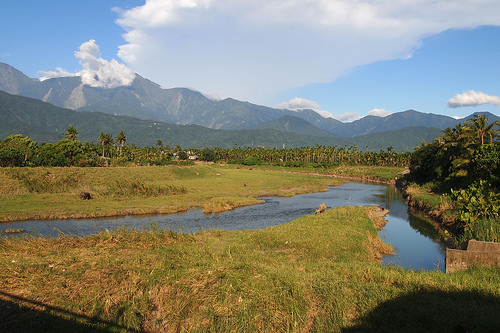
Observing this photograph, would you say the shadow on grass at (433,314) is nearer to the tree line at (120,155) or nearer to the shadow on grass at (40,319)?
the shadow on grass at (40,319)

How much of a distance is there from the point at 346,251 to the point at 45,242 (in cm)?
1404

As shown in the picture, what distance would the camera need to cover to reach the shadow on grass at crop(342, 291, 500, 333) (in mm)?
7887

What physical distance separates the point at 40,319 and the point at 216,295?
4.69 meters

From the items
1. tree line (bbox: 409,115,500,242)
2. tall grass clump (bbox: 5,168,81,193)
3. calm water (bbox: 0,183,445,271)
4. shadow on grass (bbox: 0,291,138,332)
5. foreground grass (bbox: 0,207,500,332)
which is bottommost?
calm water (bbox: 0,183,445,271)

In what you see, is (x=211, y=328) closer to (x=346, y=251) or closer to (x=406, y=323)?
(x=406, y=323)

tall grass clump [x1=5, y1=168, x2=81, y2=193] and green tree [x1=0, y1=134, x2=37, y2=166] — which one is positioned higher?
green tree [x1=0, y1=134, x2=37, y2=166]

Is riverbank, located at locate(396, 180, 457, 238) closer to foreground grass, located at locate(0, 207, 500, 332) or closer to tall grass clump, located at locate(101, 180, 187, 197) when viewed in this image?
foreground grass, located at locate(0, 207, 500, 332)

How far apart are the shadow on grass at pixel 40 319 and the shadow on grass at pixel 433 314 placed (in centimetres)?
672

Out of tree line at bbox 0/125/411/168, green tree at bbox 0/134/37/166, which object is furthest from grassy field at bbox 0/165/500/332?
tree line at bbox 0/125/411/168

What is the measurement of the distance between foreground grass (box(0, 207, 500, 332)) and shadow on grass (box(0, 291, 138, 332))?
2 cm

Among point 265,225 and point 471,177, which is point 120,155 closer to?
point 265,225

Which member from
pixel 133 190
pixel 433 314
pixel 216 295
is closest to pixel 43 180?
pixel 133 190

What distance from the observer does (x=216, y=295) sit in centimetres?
985

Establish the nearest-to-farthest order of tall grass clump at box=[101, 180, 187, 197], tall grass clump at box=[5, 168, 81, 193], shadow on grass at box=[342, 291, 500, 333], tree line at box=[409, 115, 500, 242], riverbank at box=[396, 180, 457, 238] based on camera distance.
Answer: shadow on grass at box=[342, 291, 500, 333], tree line at box=[409, 115, 500, 242], riverbank at box=[396, 180, 457, 238], tall grass clump at box=[5, 168, 81, 193], tall grass clump at box=[101, 180, 187, 197]
